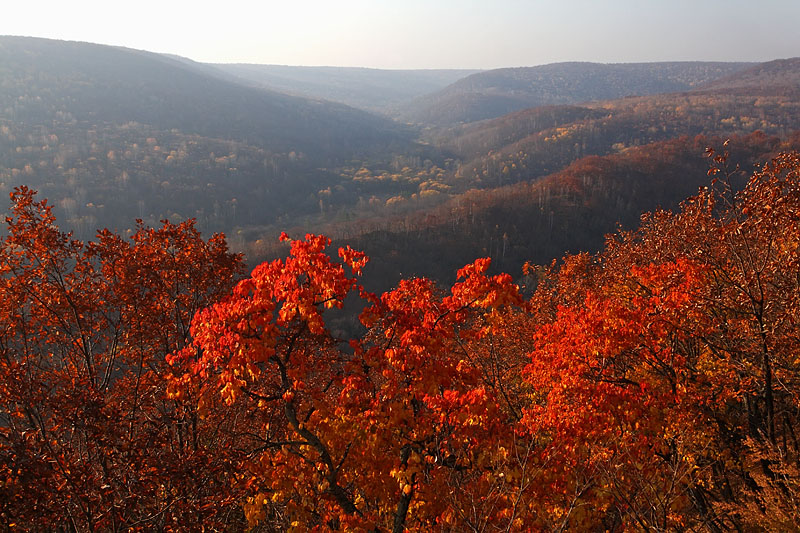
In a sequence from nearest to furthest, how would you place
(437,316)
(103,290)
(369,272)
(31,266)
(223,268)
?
(437,316) < (31,266) < (103,290) < (223,268) < (369,272)

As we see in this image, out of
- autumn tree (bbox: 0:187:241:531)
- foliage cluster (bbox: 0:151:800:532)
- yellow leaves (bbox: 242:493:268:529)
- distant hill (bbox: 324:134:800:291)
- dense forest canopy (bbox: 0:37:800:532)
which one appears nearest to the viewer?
autumn tree (bbox: 0:187:241:531)

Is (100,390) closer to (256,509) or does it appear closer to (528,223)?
(256,509)

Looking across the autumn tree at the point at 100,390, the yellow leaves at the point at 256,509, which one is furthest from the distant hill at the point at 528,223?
the yellow leaves at the point at 256,509

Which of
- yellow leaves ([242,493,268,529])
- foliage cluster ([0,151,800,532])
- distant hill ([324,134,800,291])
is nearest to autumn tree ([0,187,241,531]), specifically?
foliage cluster ([0,151,800,532])

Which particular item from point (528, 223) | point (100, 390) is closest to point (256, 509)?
point (100, 390)

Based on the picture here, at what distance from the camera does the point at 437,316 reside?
10414 millimetres

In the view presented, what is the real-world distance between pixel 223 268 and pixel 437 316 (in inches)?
322

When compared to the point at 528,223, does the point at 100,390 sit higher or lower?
higher

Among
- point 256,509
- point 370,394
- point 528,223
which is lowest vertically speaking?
point 528,223

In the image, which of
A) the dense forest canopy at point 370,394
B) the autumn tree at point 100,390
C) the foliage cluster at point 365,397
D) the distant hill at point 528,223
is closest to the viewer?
the autumn tree at point 100,390

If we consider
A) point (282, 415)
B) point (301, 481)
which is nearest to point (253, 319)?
point (301, 481)

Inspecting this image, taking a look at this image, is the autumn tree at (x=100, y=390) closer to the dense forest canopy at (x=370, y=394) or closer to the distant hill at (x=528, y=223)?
the dense forest canopy at (x=370, y=394)

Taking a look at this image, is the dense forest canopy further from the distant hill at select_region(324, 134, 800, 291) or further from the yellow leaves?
the distant hill at select_region(324, 134, 800, 291)

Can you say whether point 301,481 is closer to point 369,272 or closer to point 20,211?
point 20,211
